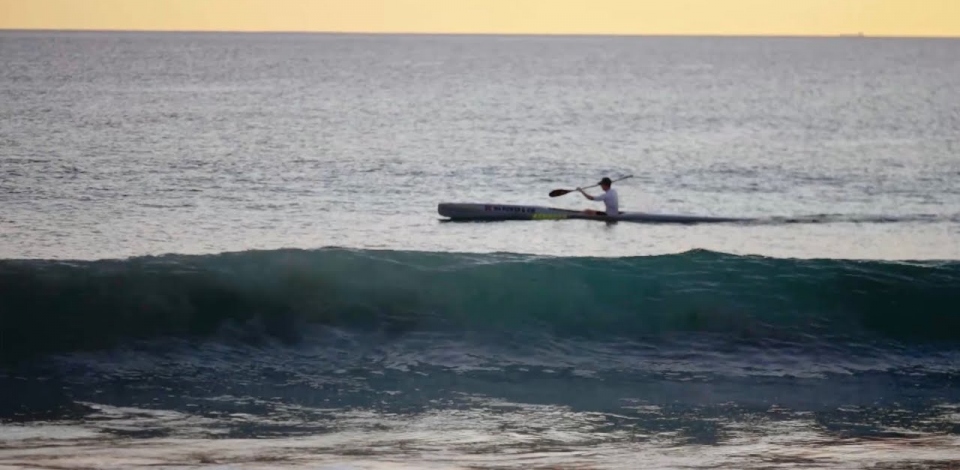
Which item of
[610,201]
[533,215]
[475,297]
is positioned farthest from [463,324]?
[533,215]

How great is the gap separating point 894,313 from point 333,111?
62539mm

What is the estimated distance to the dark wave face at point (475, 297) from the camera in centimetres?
1861

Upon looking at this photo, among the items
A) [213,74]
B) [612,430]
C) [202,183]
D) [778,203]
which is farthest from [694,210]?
[213,74]

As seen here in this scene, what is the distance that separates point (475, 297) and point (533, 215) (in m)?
12.0

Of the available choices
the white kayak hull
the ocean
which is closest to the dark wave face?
the ocean

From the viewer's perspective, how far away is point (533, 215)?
31.6 m

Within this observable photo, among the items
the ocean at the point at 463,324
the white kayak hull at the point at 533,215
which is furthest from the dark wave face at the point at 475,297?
the white kayak hull at the point at 533,215

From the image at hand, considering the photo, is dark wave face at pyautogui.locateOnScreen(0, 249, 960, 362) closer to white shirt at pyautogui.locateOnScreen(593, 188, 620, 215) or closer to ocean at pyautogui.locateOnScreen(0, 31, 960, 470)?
ocean at pyautogui.locateOnScreen(0, 31, 960, 470)

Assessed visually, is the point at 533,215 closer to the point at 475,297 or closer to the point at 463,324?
the point at 475,297

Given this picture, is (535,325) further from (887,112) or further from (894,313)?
(887,112)

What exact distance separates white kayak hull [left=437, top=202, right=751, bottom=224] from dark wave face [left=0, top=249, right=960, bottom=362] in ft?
30.4

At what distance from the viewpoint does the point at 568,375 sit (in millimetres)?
16797

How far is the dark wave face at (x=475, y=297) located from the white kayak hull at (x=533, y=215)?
A: 30.4ft

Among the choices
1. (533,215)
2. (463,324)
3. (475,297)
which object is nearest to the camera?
(463,324)
